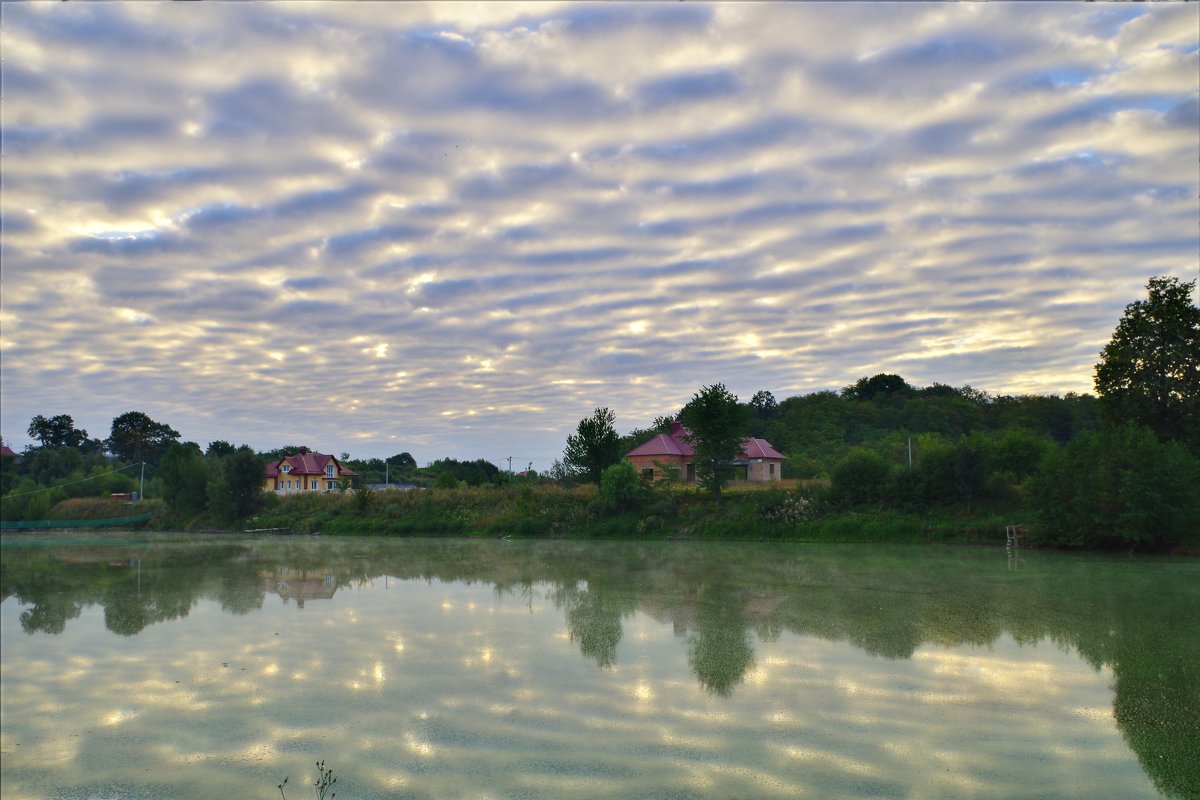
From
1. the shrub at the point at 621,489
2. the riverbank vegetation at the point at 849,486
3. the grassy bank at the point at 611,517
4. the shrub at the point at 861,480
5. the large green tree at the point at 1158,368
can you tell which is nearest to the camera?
the riverbank vegetation at the point at 849,486

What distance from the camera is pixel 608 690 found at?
869 cm

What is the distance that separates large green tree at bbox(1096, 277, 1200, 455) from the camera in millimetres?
28875

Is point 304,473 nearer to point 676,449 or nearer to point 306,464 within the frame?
point 306,464

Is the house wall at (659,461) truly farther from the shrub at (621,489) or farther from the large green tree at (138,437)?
the large green tree at (138,437)

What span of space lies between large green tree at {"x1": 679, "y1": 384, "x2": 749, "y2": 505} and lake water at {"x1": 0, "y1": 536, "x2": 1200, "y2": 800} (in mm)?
20317

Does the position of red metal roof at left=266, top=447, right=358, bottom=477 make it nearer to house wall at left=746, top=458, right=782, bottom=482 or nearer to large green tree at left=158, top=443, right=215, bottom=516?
large green tree at left=158, top=443, right=215, bottom=516

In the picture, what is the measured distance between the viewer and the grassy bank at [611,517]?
31578mm

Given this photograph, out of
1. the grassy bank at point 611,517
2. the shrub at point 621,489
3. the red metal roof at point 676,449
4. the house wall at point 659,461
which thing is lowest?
the grassy bank at point 611,517

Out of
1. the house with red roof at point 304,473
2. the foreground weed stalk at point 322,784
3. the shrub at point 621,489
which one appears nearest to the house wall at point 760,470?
the shrub at point 621,489

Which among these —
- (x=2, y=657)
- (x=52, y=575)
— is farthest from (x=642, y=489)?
(x=2, y=657)

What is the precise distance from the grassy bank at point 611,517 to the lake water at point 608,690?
43.5 ft

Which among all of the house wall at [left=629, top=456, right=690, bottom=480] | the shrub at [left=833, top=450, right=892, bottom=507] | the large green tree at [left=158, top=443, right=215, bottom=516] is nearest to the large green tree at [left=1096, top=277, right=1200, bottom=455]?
the shrub at [left=833, top=450, right=892, bottom=507]

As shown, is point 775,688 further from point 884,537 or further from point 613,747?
point 884,537

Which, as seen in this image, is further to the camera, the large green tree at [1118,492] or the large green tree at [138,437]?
the large green tree at [138,437]
